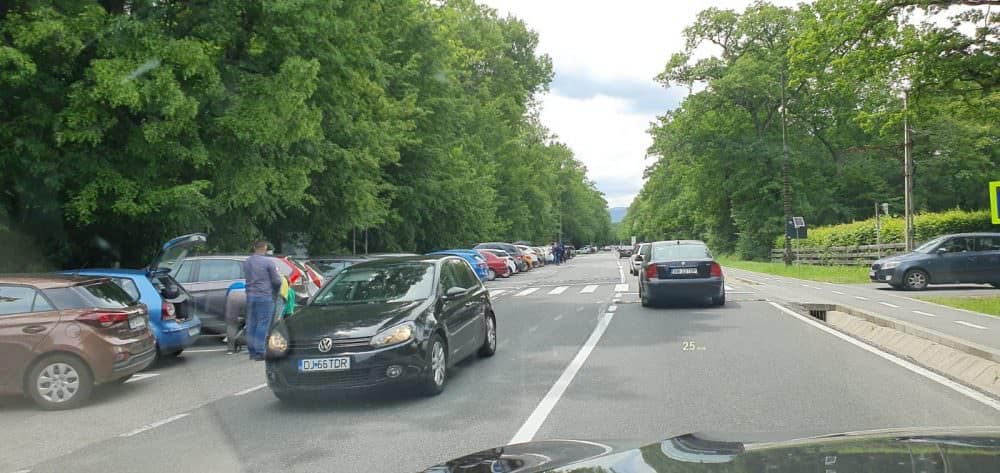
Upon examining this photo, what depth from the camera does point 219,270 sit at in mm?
13461

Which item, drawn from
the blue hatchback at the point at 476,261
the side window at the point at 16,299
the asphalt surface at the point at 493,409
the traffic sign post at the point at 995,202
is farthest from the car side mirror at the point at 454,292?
the blue hatchback at the point at 476,261

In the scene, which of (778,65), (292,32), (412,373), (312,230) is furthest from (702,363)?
(778,65)

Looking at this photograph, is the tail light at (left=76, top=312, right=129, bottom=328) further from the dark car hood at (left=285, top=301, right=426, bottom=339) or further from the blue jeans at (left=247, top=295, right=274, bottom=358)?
the blue jeans at (left=247, top=295, right=274, bottom=358)

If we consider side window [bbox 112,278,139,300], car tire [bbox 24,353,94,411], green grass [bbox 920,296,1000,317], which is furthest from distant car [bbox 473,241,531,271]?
car tire [bbox 24,353,94,411]

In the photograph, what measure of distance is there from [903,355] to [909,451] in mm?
8331

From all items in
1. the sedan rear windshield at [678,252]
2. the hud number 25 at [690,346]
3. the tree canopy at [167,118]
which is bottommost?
the hud number 25 at [690,346]

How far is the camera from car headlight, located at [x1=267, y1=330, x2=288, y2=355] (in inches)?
296

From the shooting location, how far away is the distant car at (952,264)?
872 inches

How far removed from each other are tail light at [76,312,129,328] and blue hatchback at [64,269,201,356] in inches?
61.5

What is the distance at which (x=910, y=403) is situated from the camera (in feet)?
22.7

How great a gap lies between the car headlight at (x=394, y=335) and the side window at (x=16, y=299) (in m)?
3.86

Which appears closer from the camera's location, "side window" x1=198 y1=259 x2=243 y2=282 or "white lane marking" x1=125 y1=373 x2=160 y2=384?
"white lane marking" x1=125 y1=373 x2=160 y2=384

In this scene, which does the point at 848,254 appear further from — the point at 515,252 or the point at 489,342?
the point at 489,342

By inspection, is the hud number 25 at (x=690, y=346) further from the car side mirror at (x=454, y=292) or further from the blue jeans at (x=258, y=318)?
the blue jeans at (x=258, y=318)
